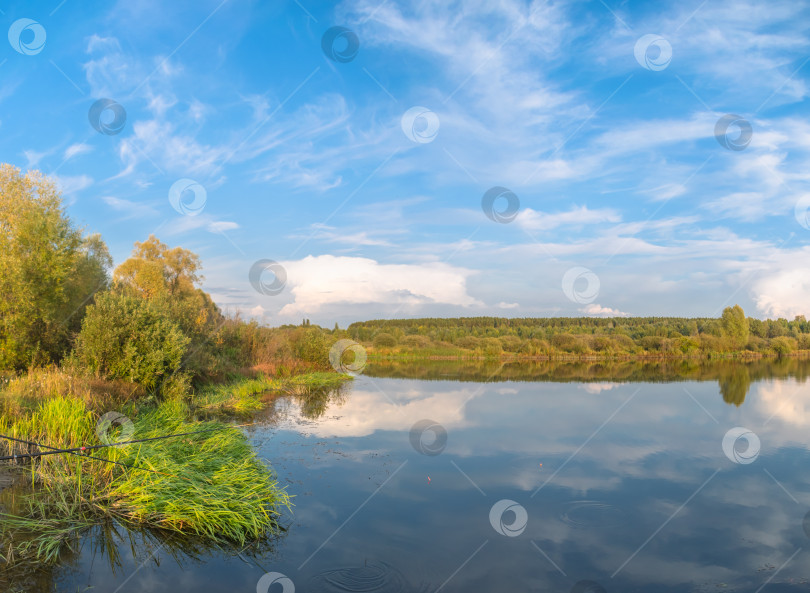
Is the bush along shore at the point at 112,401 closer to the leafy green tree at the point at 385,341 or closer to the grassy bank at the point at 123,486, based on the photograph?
the grassy bank at the point at 123,486

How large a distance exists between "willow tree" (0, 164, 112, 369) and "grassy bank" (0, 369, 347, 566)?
319 inches

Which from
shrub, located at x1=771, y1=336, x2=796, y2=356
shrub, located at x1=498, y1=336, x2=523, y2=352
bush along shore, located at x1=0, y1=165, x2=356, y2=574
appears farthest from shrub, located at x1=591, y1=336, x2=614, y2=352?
bush along shore, located at x1=0, y1=165, x2=356, y2=574

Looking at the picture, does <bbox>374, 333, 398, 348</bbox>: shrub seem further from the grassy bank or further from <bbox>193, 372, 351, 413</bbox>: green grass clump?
the grassy bank

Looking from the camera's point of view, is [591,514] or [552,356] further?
[552,356]

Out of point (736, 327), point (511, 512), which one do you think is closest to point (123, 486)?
point (511, 512)

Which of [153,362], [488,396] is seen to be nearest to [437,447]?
[153,362]

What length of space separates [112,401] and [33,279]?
343 inches

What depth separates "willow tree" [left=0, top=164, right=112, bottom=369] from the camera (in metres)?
17.7

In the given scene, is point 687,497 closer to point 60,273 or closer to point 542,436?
point 542,436

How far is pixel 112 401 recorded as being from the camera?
1282 centimetres

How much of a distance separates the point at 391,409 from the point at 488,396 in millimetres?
5663

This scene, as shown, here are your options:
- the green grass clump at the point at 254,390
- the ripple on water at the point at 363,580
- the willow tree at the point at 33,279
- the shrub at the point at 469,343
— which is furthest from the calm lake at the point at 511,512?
the shrub at the point at 469,343

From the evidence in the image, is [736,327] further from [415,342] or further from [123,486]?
[123,486]

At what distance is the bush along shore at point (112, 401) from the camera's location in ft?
23.1
